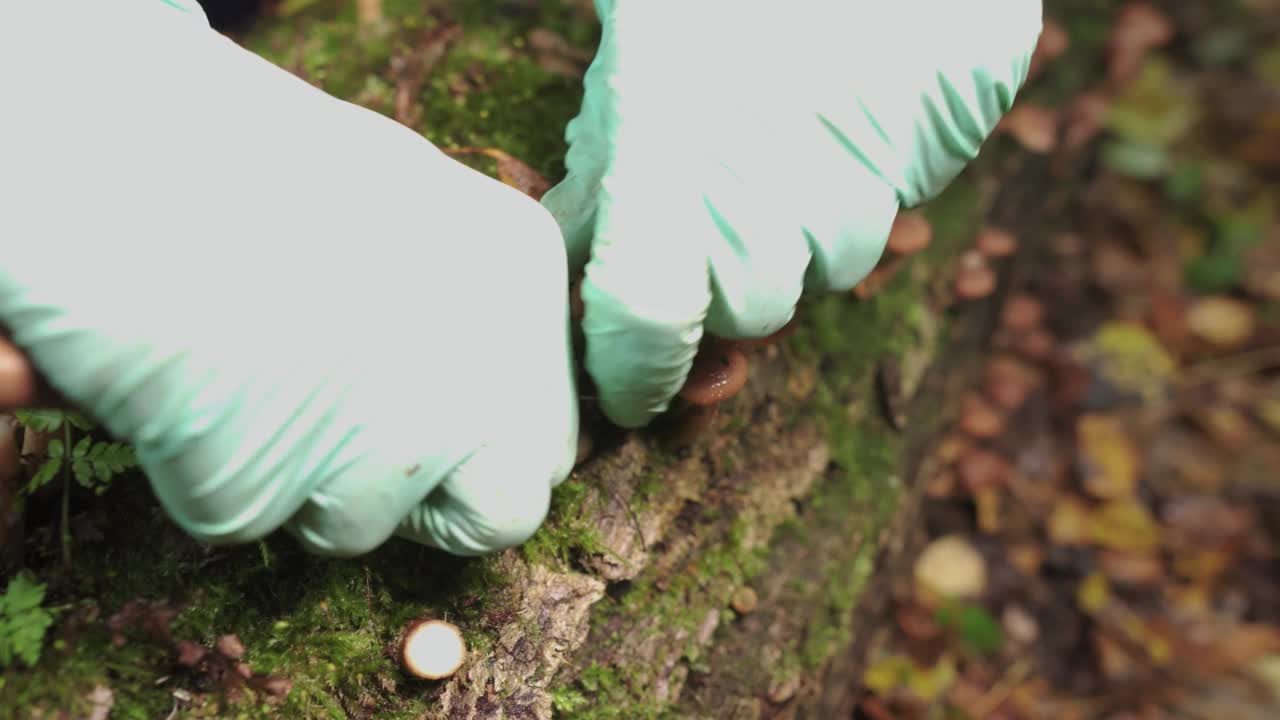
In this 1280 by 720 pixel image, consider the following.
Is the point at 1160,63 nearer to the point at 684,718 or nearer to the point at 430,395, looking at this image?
the point at 684,718

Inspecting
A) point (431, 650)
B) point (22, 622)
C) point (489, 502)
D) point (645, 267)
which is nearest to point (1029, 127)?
point (645, 267)

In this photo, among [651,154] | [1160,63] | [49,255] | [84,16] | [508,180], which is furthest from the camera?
[1160,63]

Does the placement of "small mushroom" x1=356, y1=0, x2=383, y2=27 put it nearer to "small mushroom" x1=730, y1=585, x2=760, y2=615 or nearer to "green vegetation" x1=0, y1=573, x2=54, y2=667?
"green vegetation" x1=0, y1=573, x2=54, y2=667

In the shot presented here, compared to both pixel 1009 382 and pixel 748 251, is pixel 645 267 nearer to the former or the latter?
pixel 748 251

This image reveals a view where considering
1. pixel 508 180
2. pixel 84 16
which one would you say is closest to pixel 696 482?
pixel 508 180

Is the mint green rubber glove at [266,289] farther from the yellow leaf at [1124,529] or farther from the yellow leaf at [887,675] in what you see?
the yellow leaf at [1124,529]

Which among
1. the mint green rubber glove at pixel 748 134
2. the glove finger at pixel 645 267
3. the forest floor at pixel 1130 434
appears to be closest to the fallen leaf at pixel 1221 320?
the forest floor at pixel 1130 434
